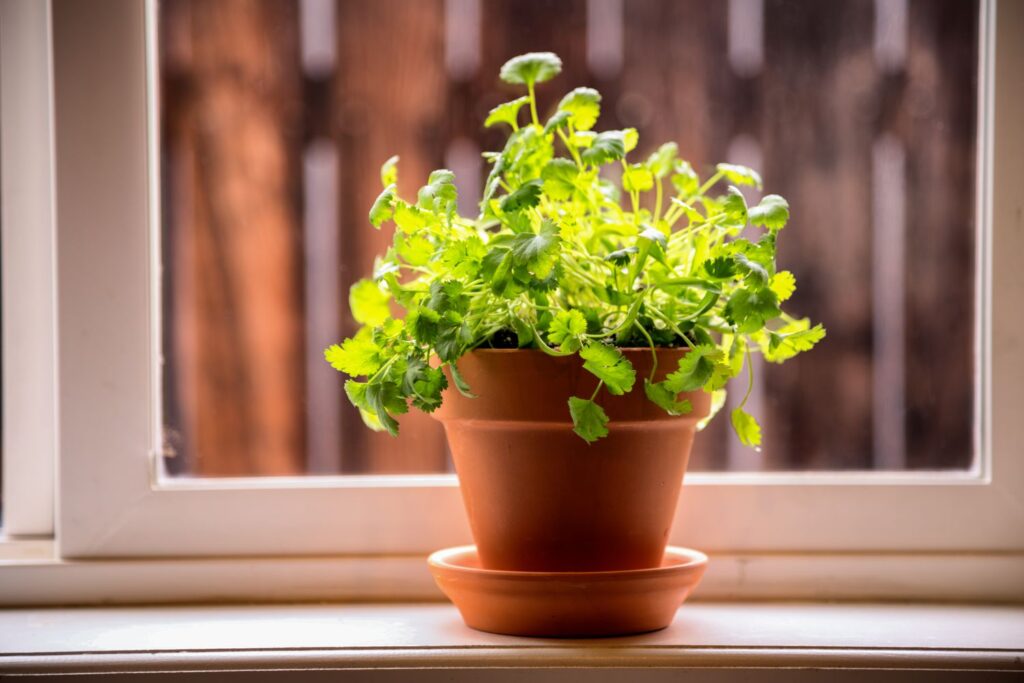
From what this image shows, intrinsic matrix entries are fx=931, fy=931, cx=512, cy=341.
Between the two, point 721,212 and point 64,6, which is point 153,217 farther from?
point 721,212

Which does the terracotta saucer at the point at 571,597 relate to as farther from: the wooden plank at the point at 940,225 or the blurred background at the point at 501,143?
the wooden plank at the point at 940,225

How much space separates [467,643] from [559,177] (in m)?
0.43

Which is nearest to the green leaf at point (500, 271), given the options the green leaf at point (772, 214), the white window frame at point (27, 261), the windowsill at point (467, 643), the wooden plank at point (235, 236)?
the green leaf at point (772, 214)

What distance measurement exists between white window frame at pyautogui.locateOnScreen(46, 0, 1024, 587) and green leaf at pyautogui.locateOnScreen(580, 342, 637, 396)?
0.34 meters

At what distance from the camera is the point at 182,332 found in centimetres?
115

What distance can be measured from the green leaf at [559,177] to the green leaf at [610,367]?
0.50ft

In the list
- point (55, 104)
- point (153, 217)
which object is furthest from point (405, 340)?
point (55, 104)

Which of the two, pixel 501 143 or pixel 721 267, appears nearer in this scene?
pixel 721 267

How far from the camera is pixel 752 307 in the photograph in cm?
76

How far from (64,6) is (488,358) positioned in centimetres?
65

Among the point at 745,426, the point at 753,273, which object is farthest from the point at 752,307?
the point at 745,426

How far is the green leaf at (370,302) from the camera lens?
0.90 meters

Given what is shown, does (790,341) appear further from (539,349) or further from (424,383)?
(424,383)

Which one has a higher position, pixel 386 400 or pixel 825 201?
pixel 825 201
